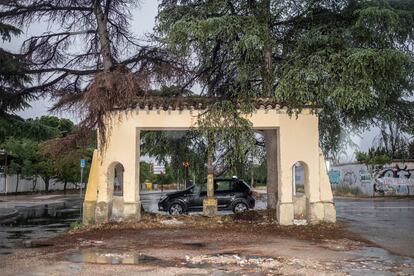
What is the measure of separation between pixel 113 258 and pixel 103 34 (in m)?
11.3

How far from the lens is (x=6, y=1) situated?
1862 centimetres

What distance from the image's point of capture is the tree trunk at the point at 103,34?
63.0ft

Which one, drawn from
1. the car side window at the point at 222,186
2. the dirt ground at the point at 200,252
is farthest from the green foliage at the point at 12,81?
the car side window at the point at 222,186

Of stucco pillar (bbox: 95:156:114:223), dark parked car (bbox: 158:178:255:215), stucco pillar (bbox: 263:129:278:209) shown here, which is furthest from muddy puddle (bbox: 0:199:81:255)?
stucco pillar (bbox: 263:129:278:209)

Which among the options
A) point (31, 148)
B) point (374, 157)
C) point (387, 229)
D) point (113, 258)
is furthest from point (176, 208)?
point (31, 148)

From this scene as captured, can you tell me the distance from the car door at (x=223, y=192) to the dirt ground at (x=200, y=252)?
5294mm

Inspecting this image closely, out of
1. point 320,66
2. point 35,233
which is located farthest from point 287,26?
point 35,233

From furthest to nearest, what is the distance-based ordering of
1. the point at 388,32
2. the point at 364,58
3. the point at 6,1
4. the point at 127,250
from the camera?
the point at 6,1
the point at 388,32
the point at 364,58
the point at 127,250

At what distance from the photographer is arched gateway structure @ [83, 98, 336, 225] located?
16047 mm

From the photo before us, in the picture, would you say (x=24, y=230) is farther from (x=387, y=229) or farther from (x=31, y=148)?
(x=31, y=148)

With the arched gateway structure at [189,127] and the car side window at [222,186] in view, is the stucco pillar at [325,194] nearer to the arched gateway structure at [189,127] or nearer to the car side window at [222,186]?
the arched gateway structure at [189,127]

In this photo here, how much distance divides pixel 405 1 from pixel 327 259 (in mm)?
10488

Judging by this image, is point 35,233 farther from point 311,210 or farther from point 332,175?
point 332,175

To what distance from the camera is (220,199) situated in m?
22.0
